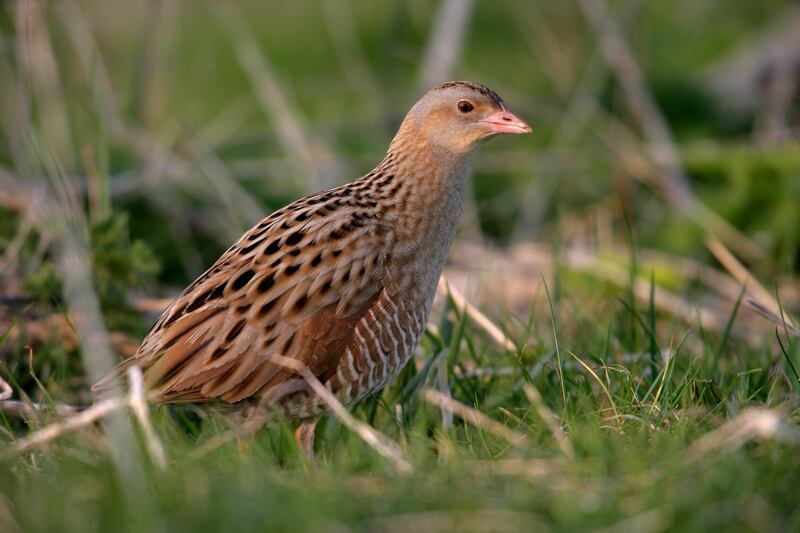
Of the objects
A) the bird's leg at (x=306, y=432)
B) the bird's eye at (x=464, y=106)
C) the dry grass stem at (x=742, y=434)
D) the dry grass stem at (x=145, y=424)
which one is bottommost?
the bird's leg at (x=306, y=432)

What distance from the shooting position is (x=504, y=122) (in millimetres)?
4422

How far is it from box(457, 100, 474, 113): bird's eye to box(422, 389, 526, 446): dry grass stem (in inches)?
45.5

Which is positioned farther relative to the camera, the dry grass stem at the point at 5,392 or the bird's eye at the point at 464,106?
the bird's eye at the point at 464,106

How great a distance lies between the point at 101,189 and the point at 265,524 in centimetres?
275

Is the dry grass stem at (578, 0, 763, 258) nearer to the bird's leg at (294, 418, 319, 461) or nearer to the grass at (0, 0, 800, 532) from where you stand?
the grass at (0, 0, 800, 532)

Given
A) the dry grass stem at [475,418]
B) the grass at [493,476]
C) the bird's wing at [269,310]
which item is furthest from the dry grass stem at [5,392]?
the dry grass stem at [475,418]

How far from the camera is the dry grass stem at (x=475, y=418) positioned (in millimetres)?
3358

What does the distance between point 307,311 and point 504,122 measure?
3.70 ft

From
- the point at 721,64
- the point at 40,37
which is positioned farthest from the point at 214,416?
the point at 721,64

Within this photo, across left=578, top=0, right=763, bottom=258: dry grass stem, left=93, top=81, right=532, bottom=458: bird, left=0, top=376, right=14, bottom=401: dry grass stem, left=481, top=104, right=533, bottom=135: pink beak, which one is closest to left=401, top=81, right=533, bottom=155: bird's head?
left=481, top=104, right=533, bottom=135: pink beak

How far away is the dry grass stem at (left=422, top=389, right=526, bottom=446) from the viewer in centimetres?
336

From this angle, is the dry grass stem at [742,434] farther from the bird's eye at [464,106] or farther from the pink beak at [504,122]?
the bird's eye at [464,106]

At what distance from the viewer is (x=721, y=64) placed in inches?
400

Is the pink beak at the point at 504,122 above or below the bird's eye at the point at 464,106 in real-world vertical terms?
below
